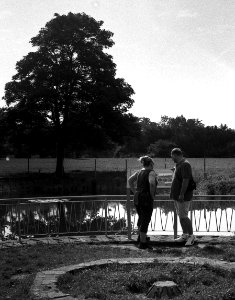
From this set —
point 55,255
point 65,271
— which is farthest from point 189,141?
point 65,271

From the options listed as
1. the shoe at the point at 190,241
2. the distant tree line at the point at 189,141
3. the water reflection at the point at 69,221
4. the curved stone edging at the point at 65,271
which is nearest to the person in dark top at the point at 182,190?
the shoe at the point at 190,241

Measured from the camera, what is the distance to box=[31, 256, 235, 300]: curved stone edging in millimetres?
6453

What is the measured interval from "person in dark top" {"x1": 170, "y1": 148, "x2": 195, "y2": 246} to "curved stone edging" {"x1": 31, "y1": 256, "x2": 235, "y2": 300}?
2.29 m

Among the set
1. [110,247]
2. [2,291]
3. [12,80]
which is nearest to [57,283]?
[2,291]

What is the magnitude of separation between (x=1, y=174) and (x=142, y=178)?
29050mm

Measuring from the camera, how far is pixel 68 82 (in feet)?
128

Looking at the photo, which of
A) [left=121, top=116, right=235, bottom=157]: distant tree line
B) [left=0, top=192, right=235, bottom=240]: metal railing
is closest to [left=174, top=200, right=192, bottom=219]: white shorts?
[left=0, top=192, right=235, bottom=240]: metal railing

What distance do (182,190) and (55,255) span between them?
9.35ft

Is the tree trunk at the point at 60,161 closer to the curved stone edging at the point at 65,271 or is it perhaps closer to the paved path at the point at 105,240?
the paved path at the point at 105,240

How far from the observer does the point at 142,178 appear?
10617 millimetres

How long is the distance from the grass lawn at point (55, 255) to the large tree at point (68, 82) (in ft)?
90.9

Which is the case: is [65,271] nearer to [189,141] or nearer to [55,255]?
[55,255]

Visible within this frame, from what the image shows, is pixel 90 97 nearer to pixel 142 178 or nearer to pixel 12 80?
pixel 12 80

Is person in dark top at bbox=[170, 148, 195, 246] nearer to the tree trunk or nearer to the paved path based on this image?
the paved path
